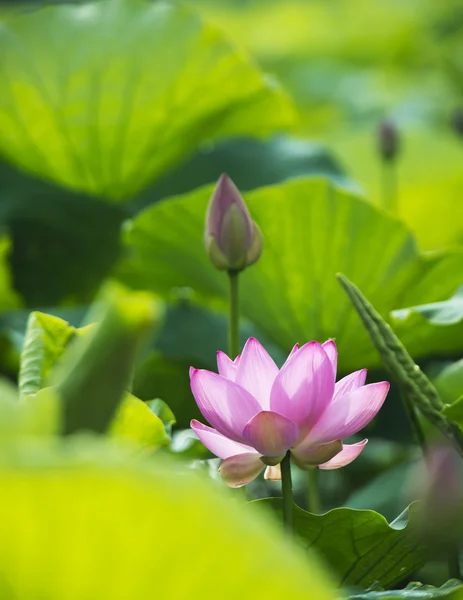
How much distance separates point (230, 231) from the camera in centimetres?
57

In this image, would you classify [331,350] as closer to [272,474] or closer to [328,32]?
[272,474]

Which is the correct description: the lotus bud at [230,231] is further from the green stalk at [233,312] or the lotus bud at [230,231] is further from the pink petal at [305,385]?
the pink petal at [305,385]

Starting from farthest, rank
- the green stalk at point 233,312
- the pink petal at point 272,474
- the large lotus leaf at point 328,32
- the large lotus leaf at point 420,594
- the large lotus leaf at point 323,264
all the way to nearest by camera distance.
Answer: the large lotus leaf at point 328,32 → the large lotus leaf at point 323,264 → the green stalk at point 233,312 → the pink petal at point 272,474 → the large lotus leaf at point 420,594

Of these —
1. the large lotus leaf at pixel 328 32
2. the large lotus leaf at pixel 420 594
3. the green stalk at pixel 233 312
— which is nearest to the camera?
the large lotus leaf at pixel 420 594

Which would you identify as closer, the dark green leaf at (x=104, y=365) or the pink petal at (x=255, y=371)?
the dark green leaf at (x=104, y=365)

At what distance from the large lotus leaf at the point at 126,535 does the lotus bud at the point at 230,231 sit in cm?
35

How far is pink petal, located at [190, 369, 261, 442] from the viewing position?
0.40m

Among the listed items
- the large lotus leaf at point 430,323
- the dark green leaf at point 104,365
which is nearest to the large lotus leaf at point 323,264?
the large lotus leaf at point 430,323

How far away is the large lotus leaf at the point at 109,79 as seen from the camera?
3.34 ft

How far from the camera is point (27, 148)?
106 cm

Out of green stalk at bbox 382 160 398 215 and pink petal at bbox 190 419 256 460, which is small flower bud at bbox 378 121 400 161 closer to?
green stalk at bbox 382 160 398 215

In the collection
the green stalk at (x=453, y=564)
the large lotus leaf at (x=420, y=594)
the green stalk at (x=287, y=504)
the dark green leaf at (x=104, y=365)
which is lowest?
the green stalk at (x=453, y=564)

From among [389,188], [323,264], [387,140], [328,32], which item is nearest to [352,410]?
[323,264]

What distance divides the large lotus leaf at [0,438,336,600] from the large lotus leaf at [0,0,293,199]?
84cm
